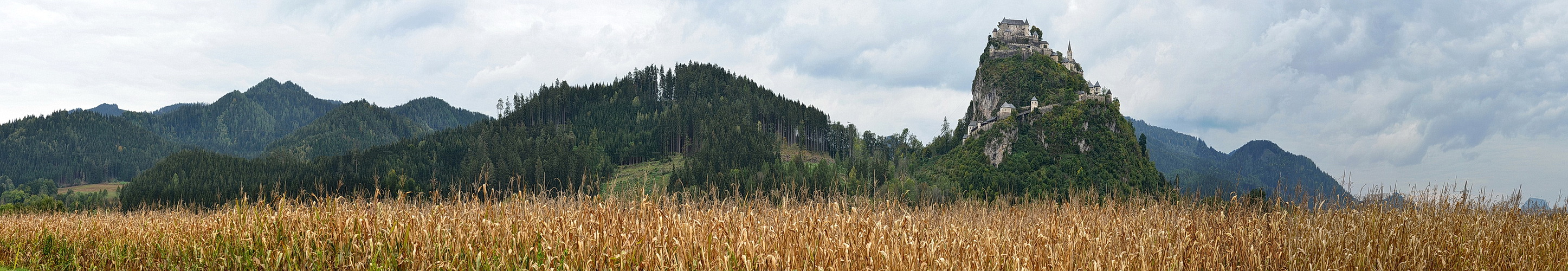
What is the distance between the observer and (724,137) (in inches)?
4134

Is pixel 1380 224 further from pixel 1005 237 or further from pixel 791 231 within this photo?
pixel 791 231

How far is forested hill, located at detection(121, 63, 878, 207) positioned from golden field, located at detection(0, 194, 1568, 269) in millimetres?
64516

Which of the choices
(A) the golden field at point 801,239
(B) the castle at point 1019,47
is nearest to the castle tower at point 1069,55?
(B) the castle at point 1019,47

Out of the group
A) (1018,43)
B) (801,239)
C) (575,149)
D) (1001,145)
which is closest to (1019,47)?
(1018,43)

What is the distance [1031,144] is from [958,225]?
104 m

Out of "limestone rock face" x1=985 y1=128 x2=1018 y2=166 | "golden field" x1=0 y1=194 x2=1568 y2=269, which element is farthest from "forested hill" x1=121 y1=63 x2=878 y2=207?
"golden field" x1=0 y1=194 x2=1568 y2=269

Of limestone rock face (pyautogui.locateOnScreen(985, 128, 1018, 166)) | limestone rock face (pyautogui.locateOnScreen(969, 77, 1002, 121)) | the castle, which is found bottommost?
limestone rock face (pyautogui.locateOnScreen(985, 128, 1018, 166))

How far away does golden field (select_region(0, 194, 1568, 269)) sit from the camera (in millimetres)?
5316

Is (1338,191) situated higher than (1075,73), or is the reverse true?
A: (1075,73)

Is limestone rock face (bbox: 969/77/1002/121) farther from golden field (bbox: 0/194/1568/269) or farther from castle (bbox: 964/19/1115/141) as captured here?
golden field (bbox: 0/194/1568/269)

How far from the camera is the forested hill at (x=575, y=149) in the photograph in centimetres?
9125

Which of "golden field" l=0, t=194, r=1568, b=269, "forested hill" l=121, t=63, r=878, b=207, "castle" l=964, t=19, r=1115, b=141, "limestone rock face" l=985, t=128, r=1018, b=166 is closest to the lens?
"golden field" l=0, t=194, r=1568, b=269

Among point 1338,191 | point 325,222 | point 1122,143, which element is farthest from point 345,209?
point 1122,143

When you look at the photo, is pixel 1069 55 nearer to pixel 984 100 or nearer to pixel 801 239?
pixel 984 100
